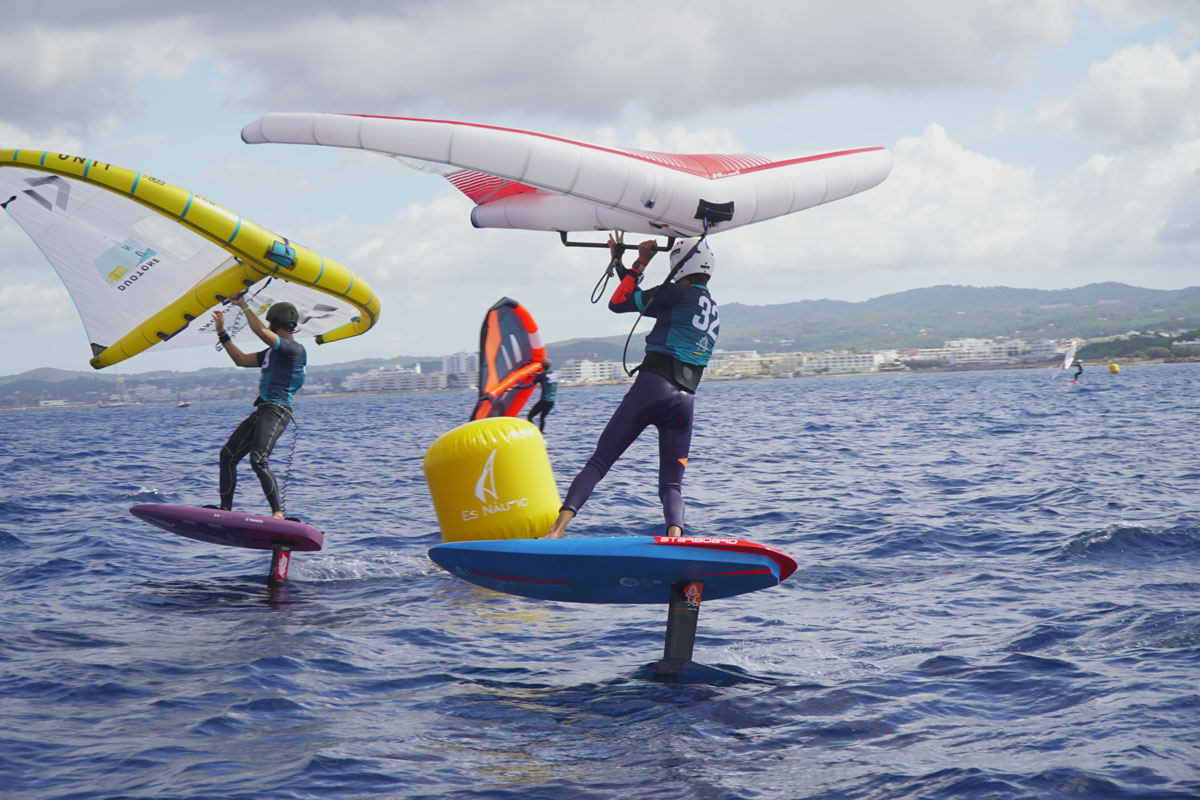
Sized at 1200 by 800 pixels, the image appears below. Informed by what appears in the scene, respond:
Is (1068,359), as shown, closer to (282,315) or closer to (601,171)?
(282,315)

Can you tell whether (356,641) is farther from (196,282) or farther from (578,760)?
(196,282)

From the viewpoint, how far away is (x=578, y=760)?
557 cm

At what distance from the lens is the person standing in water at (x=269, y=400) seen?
32.9 feet

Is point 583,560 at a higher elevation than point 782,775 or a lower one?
higher

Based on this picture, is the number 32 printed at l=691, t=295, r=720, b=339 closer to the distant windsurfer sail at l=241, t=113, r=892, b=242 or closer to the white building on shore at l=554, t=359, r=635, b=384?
the distant windsurfer sail at l=241, t=113, r=892, b=242

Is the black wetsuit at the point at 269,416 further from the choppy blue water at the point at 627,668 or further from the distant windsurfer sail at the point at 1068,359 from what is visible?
the distant windsurfer sail at the point at 1068,359

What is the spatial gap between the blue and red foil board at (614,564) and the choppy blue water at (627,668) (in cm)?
68

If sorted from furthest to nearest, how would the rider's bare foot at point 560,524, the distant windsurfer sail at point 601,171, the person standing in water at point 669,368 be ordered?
the person standing in water at point 669,368
the rider's bare foot at point 560,524
the distant windsurfer sail at point 601,171

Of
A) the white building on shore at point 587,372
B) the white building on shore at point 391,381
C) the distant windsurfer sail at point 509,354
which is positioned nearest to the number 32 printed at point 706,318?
the distant windsurfer sail at point 509,354

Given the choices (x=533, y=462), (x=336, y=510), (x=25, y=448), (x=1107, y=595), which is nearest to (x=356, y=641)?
(x=533, y=462)

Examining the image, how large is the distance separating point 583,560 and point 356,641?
8.45 ft

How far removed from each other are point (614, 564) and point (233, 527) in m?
4.60

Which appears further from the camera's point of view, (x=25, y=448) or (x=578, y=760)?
(x=25, y=448)

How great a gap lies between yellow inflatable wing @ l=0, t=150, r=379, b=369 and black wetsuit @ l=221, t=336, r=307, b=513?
766mm
